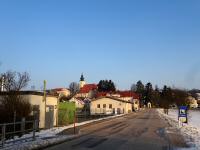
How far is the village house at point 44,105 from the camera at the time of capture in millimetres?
27719

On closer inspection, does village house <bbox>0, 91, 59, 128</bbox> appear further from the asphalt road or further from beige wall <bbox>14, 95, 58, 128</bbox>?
the asphalt road

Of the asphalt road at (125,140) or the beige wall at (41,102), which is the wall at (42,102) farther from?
the asphalt road at (125,140)

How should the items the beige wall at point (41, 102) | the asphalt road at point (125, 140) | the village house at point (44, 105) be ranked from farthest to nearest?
the beige wall at point (41, 102)
the village house at point (44, 105)
the asphalt road at point (125, 140)

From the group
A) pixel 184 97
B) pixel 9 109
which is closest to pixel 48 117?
pixel 9 109

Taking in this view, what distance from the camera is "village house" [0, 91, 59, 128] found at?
27719 millimetres

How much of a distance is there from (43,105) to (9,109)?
7597mm

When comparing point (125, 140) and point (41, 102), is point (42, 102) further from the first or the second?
point (125, 140)

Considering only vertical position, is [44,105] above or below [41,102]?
below

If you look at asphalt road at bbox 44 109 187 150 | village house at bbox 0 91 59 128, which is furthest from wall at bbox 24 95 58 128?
asphalt road at bbox 44 109 187 150

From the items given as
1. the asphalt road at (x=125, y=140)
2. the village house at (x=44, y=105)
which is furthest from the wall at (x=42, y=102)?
the asphalt road at (x=125, y=140)

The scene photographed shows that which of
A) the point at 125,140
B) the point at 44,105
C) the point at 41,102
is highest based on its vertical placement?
the point at 41,102

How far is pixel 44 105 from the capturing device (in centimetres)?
3028

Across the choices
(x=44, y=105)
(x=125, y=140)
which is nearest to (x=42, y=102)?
(x=44, y=105)

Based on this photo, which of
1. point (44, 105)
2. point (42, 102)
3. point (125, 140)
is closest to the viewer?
point (125, 140)
